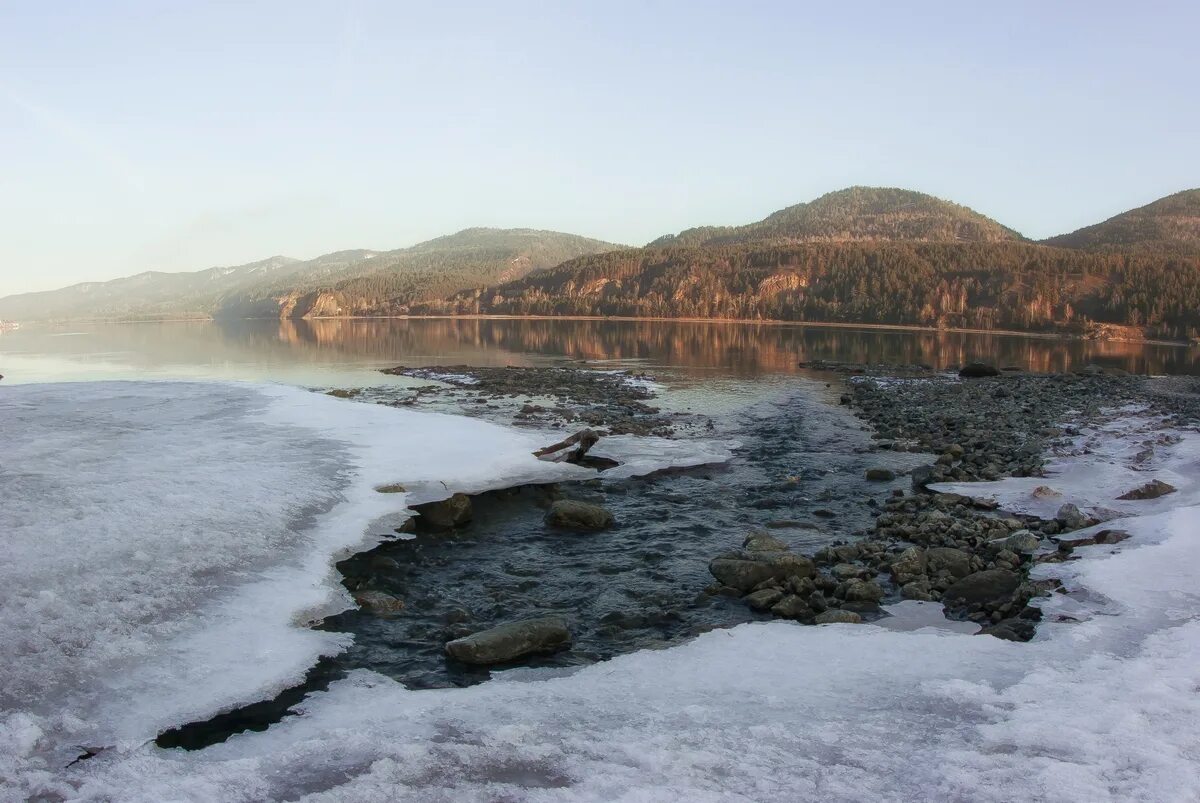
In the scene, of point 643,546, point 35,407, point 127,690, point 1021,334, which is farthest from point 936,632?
point 1021,334

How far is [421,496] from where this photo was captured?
16453 millimetres

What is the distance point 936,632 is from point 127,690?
34.3 ft

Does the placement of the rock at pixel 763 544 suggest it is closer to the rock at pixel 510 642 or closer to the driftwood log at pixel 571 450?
the rock at pixel 510 642

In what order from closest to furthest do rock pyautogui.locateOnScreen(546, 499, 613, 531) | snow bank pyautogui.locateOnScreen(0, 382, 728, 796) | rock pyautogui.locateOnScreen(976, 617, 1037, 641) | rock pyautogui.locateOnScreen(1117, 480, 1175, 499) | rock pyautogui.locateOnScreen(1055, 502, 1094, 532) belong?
snow bank pyautogui.locateOnScreen(0, 382, 728, 796) < rock pyautogui.locateOnScreen(976, 617, 1037, 641) < rock pyautogui.locateOnScreen(1055, 502, 1094, 532) < rock pyautogui.locateOnScreen(546, 499, 613, 531) < rock pyautogui.locateOnScreen(1117, 480, 1175, 499)

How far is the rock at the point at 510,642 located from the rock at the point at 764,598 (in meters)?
3.16

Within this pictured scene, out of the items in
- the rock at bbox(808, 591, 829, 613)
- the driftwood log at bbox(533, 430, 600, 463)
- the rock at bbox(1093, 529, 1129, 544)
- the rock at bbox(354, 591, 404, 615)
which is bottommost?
the rock at bbox(808, 591, 829, 613)

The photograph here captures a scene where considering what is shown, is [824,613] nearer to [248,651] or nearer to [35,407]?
[248,651]

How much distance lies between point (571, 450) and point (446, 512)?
6.72m

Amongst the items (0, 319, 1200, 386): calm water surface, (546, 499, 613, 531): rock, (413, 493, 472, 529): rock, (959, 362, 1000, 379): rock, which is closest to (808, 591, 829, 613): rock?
(546, 499, 613, 531): rock

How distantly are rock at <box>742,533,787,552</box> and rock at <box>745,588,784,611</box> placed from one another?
1810mm

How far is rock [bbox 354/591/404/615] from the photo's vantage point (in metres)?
11.2

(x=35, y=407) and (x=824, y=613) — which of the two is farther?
(x=35, y=407)

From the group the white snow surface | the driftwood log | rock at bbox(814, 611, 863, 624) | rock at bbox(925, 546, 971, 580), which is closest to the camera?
the white snow surface

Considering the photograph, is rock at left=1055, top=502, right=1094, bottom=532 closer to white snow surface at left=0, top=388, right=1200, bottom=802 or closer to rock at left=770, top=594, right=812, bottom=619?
white snow surface at left=0, top=388, right=1200, bottom=802
